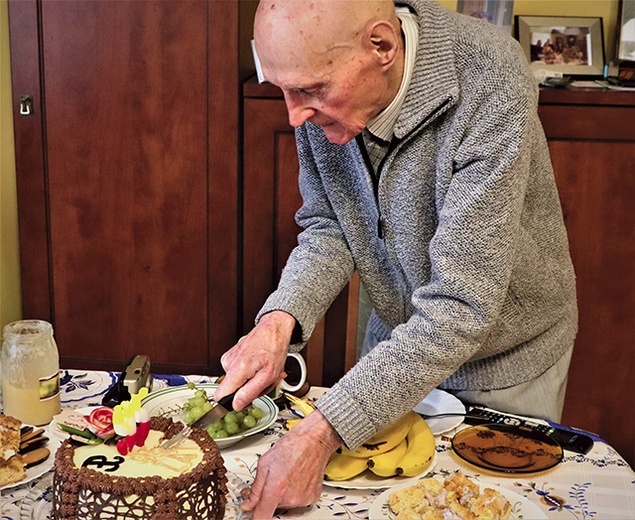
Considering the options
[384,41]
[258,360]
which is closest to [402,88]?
[384,41]

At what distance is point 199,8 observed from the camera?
267 cm

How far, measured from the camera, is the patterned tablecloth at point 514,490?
4.20 ft

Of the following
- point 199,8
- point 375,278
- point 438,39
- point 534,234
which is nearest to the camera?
point 438,39

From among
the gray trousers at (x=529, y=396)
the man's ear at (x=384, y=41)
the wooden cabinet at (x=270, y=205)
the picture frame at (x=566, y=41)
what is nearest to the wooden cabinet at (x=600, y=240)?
the picture frame at (x=566, y=41)

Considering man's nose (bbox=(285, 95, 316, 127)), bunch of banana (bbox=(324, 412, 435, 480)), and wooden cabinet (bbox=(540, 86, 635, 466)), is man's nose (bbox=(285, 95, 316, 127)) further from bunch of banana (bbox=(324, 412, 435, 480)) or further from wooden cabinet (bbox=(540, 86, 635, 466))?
wooden cabinet (bbox=(540, 86, 635, 466))

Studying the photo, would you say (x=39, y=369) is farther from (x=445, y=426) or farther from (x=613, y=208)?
(x=613, y=208)

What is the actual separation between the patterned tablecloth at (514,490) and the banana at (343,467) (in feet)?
0.07

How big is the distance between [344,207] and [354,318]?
17.9 inches

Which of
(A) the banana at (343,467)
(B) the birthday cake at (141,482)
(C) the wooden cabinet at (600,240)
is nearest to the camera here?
(B) the birthday cake at (141,482)

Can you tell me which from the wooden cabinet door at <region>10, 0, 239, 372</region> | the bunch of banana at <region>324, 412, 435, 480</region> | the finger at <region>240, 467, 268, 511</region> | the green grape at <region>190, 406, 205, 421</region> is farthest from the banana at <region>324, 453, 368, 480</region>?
the wooden cabinet door at <region>10, 0, 239, 372</region>

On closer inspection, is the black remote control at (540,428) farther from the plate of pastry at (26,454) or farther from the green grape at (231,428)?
the plate of pastry at (26,454)

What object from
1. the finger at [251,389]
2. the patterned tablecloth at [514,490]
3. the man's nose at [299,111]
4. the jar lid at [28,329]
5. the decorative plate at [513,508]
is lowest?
the patterned tablecloth at [514,490]

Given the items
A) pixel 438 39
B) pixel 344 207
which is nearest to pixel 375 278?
pixel 344 207

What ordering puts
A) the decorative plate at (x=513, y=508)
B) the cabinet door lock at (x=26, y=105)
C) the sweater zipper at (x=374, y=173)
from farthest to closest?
1. the cabinet door lock at (x=26, y=105)
2. the sweater zipper at (x=374, y=173)
3. the decorative plate at (x=513, y=508)
